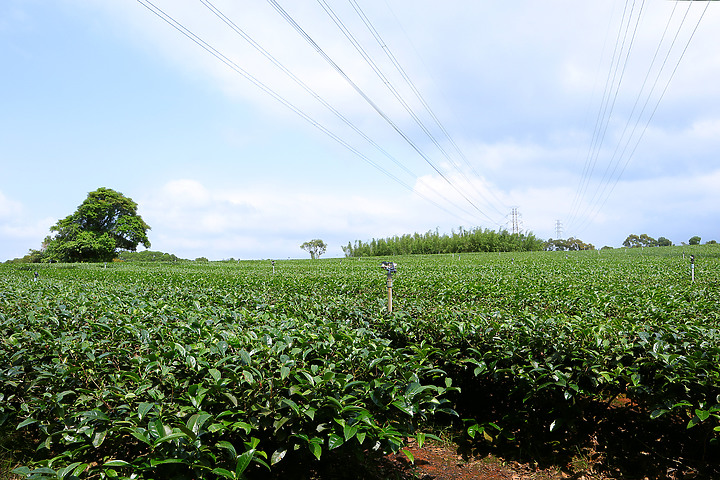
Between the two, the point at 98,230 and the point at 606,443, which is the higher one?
the point at 98,230

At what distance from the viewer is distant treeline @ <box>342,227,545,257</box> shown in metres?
48.1

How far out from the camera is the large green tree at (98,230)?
3394 centimetres

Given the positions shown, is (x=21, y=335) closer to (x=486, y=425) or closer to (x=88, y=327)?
(x=88, y=327)

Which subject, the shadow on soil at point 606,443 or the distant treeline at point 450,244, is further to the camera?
the distant treeline at point 450,244

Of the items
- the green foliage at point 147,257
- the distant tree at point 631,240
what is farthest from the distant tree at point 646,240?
the green foliage at point 147,257

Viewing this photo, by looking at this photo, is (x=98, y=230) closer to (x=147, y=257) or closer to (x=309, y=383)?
(x=147, y=257)

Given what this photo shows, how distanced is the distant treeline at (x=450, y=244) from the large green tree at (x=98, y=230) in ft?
81.0

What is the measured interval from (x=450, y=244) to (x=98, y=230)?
125ft

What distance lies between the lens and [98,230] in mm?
37188

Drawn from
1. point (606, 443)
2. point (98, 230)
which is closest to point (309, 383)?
point (606, 443)

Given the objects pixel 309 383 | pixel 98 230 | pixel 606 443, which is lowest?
pixel 606 443

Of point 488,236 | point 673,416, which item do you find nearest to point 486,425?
point 673,416

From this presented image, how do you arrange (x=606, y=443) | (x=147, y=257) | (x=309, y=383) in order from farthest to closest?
(x=147, y=257)
(x=606, y=443)
(x=309, y=383)

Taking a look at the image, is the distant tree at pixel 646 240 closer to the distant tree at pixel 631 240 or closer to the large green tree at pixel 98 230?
the distant tree at pixel 631 240
